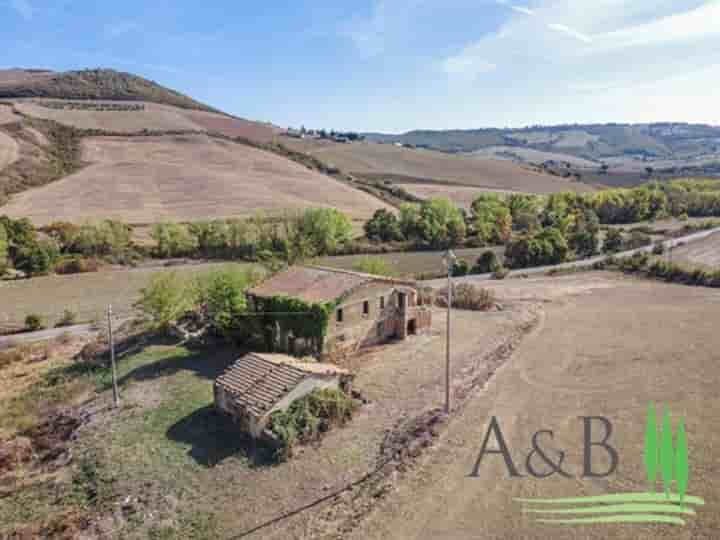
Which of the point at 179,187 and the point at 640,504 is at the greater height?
the point at 179,187

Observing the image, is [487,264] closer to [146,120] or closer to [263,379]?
[263,379]

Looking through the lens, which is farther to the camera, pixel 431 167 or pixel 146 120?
pixel 431 167

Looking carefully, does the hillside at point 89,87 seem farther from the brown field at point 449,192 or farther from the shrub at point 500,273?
the shrub at point 500,273

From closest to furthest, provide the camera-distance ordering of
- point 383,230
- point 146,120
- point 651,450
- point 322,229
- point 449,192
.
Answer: point 651,450, point 322,229, point 383,230, point 449,192, point 146,120

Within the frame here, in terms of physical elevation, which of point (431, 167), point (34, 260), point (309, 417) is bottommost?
point (309, 417)

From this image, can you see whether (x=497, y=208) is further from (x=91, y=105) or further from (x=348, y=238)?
(x=91, y=105)

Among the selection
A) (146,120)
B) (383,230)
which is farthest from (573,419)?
(146,120)

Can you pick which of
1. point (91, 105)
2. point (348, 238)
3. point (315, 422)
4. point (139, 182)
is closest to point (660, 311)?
point (315, 422)

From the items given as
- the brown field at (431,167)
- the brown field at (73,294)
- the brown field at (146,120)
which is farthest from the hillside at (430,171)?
the brown field at (73,294)

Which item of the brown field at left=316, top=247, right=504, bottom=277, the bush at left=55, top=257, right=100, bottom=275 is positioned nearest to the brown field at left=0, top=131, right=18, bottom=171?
the bush at left=55, top=257, right=100, bottom=275
